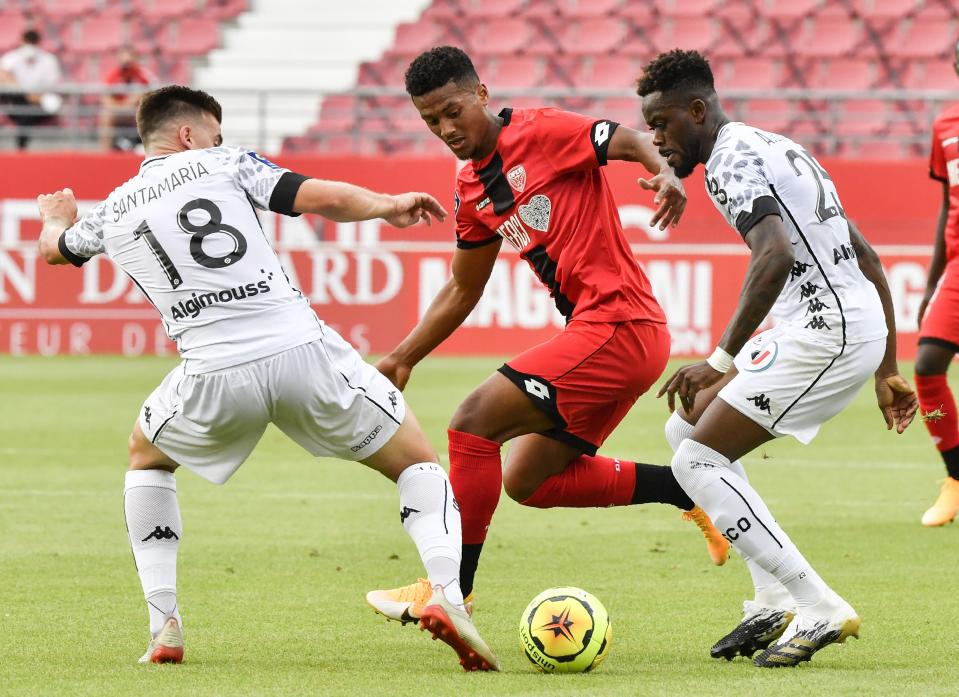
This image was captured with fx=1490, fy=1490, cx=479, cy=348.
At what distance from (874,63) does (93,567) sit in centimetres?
1797

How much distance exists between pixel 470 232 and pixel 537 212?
401 millimetres

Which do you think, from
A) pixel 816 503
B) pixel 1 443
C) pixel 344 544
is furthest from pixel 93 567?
pixel 1 443

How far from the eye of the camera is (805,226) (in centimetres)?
514

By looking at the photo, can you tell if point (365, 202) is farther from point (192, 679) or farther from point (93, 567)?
point (93, 567)

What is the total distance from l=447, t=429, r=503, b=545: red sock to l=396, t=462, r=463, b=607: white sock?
1.31 ft

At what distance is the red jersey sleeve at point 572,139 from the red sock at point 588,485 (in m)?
1.21

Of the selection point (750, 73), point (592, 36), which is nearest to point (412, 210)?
point (750, 73)

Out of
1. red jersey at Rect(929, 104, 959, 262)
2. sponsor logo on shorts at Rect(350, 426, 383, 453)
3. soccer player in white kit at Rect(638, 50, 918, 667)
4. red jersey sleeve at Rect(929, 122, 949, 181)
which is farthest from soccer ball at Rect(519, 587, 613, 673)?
red jersey sleeve at Rect(929, 122, 949, 181)

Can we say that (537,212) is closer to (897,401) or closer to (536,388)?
(536,388)

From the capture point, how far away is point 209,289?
4934mm

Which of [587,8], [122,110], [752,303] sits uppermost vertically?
[587,8]

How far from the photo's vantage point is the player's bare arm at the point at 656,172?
5355mm

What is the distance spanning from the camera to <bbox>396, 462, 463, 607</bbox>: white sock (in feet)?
16.5

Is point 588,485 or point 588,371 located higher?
point 588,371
